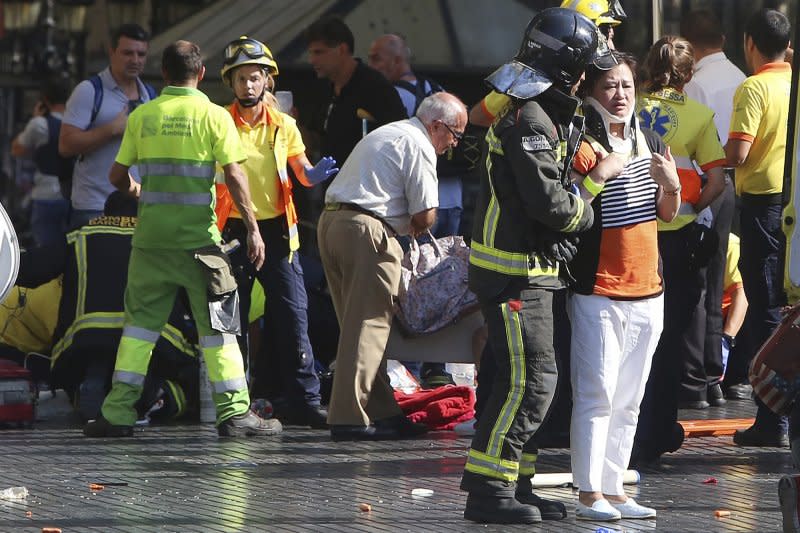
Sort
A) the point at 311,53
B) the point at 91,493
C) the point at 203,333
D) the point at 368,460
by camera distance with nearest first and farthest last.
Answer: the point at 91,493 → the point at 368,460 → the point at 203,333 → the point at 311,53

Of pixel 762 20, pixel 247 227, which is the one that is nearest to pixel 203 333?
pixel 247 227

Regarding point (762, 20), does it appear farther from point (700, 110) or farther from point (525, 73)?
point (525, 73)

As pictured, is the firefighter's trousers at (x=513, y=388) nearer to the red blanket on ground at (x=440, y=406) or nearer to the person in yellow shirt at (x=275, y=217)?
the red blanket on ground at (x=440, y=406)

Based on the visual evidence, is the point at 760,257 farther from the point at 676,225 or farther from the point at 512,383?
the point at 512,383

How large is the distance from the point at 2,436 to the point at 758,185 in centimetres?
409

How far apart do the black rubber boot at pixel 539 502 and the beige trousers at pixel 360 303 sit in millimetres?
2037

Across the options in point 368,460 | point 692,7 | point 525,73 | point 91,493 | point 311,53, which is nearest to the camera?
point 525,73

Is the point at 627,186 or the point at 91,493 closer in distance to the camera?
the point at 627,186

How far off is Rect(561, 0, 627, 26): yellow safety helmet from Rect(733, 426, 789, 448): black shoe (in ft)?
7.17

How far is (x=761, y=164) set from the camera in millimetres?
8531

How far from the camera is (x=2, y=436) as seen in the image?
8.53 meters

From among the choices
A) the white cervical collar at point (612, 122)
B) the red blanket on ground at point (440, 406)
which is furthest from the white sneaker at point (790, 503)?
the red blanket on ground at point (440, 406)

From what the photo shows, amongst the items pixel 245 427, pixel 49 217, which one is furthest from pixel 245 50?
pixel 49 217

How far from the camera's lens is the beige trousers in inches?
328
